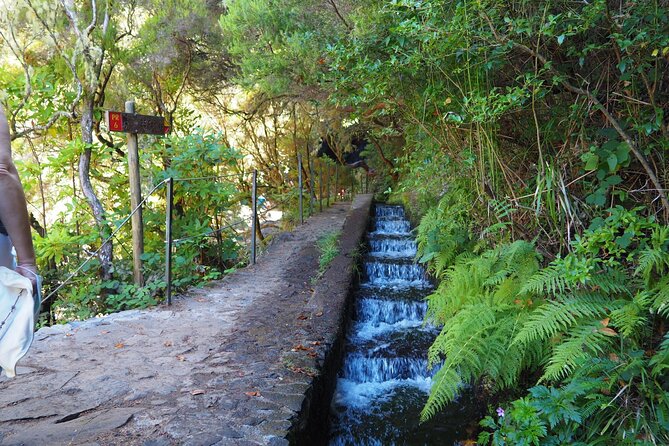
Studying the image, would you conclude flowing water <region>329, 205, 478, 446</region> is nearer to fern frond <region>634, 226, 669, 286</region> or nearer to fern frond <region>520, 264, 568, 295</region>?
fern frond <region>520, 264, 568, 295</region>

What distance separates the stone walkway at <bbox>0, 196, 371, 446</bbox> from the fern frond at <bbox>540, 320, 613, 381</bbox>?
155 centimetres

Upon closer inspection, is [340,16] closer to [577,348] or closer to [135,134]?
[135,134]

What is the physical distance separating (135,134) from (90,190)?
5.78ft

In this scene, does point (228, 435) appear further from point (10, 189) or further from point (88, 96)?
point (88, 96)

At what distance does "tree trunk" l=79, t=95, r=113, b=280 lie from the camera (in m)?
6.37

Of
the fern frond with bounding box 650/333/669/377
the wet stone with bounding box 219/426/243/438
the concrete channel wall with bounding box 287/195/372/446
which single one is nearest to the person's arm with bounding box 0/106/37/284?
the wet stone with bounding box 219/426/243/438

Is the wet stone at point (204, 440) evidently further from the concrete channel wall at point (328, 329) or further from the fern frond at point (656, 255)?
the fern frond at point (656, 255)

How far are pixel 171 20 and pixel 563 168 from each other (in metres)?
6.97

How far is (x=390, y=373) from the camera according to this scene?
14.8ft

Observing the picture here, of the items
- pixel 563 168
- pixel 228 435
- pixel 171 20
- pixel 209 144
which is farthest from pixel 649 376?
pixel 171 20

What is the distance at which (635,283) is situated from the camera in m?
3.13

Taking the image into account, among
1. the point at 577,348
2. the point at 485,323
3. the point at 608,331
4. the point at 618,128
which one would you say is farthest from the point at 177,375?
the point at 618,128

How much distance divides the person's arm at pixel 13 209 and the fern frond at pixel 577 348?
2.67 metres

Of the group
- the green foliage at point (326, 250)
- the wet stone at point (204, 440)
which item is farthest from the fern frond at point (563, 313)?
the green foliage at point (326, 250)
